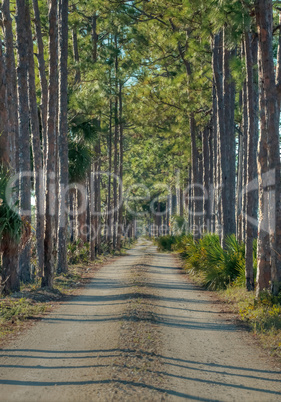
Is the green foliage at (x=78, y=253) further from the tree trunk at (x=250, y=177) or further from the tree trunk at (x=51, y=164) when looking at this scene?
the tree trunk at (x=250, y=177)

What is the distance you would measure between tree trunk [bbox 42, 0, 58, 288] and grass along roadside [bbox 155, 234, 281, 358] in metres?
4.89

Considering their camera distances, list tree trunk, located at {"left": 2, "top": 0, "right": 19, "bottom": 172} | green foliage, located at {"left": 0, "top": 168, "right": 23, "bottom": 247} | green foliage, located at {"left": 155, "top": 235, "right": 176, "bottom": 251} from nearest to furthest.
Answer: green foliage, located at {"left": 0, "top": 168, "right": 23, "bottom": 247}, tree trunk, located at {"left": 2, "top": 0, "right": 19, "bottom": 172}, green foliage, located at {"left": 155, "top": 235, "right": 176, "bottom": 251}

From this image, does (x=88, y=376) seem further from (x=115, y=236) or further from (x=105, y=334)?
(x=115, y=236)

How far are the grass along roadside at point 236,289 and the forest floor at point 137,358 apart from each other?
0.35m

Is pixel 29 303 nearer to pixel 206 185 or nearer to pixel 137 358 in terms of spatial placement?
pixel 137 358

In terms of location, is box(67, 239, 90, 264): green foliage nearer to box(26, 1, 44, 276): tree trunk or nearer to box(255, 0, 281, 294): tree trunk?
box(26, 1, 44, 276): tree trunk

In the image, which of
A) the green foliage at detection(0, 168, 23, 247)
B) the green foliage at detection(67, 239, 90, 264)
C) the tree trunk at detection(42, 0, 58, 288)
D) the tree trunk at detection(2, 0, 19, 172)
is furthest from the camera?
the green foliage at detection(67, 239, 90, 264)

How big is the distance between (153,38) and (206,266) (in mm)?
14381

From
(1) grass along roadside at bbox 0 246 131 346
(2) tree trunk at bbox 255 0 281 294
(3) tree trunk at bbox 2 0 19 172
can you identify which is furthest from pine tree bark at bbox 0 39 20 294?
(2) tree trunk at bbox 255 0 281 294

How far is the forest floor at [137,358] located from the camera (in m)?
5.96

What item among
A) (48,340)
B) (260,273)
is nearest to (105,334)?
(48,340)

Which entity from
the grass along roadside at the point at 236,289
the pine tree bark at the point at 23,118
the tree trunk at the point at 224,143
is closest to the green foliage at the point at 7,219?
the pine tree bark at the point at 23,118

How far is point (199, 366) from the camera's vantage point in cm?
718

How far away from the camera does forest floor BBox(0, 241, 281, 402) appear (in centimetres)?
596
